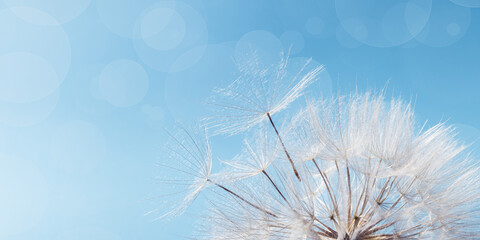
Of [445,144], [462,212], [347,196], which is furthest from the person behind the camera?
[445,144]

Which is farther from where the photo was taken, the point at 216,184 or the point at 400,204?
the point at 216,184

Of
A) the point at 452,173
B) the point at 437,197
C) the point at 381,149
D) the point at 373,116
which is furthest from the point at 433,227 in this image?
the point at 373,116

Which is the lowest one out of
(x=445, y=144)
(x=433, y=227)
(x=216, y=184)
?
(x=433, y=227)

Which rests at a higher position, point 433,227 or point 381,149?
point 381,149

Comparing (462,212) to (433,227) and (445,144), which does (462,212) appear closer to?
(433,227)

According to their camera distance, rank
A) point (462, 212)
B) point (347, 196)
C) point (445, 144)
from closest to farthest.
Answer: point (347, 196)
point (462, 212)
point (445, 144)

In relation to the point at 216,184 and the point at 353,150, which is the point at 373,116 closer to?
the point at 353,150

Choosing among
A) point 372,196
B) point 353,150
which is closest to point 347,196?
point 372,196
